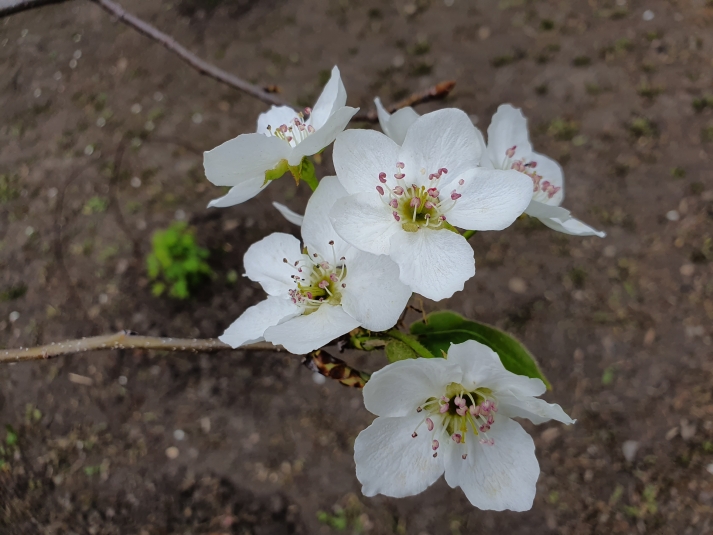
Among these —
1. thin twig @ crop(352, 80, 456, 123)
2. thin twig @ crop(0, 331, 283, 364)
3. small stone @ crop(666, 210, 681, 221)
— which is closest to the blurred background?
small stone @ crop(666, 210, 681, 221)

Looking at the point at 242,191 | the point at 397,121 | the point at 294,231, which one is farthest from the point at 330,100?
the point at 294,231

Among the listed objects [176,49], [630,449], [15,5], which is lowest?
[630,449]

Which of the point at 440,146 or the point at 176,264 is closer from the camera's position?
the point at 440,146

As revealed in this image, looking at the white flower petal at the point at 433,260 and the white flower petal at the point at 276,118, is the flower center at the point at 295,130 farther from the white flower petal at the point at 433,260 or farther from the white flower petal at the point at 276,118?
the white flower petal at the point at 433,260

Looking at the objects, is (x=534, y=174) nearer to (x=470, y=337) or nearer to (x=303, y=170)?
(x=470, y=337)

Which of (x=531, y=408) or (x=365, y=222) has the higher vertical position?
(x=365, y=222)

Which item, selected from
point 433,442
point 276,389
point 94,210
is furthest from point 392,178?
point 94,210

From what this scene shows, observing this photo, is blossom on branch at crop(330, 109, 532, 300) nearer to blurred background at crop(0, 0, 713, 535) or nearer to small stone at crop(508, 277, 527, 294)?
blurred background at crop(0, 0, 713, 535)
